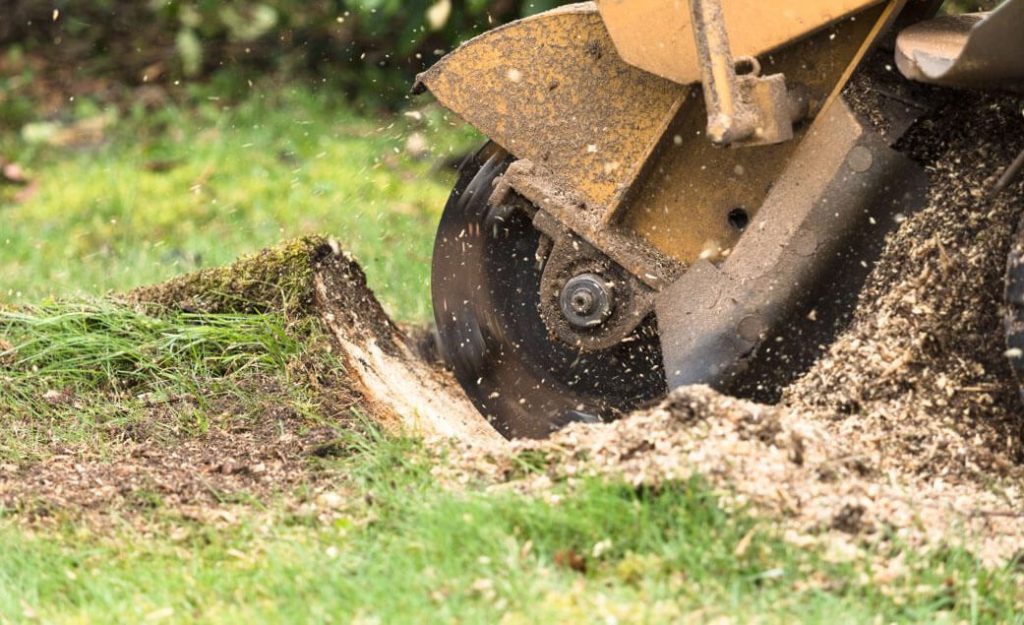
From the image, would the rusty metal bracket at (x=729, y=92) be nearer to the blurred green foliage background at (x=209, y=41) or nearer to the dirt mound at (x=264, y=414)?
the dirt mound at (x=264, y=414)

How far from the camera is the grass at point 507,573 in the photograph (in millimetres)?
2682

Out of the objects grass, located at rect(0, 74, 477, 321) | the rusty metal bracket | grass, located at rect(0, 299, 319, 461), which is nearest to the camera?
the rusty metal bracket

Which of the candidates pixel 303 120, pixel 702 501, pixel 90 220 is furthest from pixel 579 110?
pixel 303 120

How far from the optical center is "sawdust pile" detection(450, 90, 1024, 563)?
2939 mm

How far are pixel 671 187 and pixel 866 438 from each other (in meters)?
0.78

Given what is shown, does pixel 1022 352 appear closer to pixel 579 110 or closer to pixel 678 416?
pixel 678 416

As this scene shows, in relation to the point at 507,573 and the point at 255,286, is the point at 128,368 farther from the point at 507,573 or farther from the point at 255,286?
the point at 507,573

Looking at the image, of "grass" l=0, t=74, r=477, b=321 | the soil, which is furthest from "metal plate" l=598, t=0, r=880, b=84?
"grass" l=0, t=74, r=477, b=321

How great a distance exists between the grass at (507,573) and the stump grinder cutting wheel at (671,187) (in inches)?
27.8

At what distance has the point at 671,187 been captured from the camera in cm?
373

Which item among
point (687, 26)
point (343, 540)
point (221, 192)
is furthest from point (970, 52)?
point (221, 192)

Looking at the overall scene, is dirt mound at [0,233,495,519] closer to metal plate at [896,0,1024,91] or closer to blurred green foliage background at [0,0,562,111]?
metal plate at [896,0,1024,91]

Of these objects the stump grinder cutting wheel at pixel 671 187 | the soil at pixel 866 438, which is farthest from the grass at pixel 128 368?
the stump grinder cutting wheel at pixel 671 187

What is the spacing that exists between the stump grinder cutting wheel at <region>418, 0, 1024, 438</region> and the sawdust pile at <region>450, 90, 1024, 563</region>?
0.09 m
